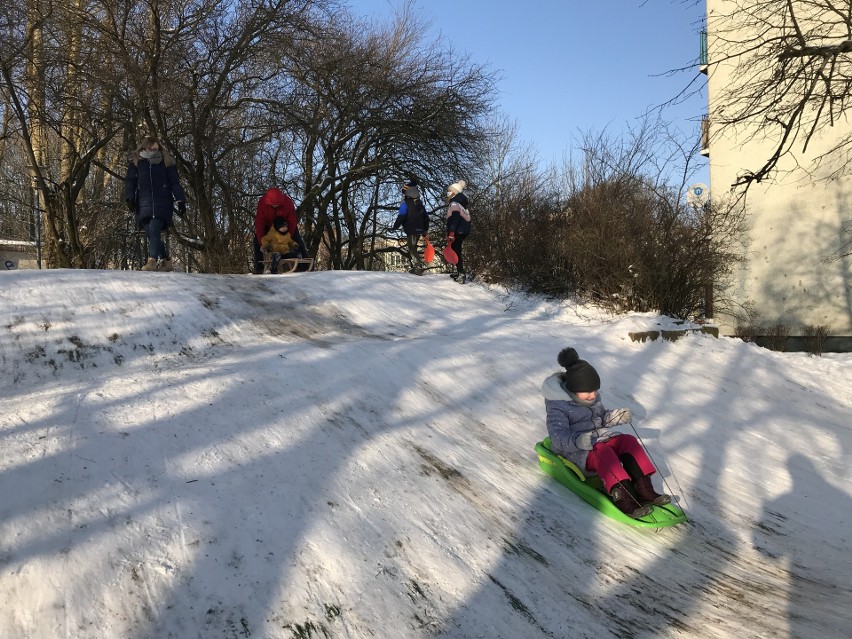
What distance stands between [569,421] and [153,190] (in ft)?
22.8

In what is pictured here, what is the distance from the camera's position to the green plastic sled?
387 centimetres

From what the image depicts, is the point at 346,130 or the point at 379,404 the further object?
the point at 346,130

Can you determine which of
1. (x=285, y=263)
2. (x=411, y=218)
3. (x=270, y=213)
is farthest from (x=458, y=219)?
(x=270, y=213)

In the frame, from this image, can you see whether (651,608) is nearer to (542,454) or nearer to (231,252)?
(542,454)

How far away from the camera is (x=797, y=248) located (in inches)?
645

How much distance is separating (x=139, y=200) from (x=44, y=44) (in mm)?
5732

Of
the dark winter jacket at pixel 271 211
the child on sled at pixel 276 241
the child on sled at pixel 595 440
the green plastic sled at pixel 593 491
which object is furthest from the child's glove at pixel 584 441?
the dark winter jacket at pixel 271 211

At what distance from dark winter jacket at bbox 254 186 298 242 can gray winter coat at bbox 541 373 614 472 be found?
7089 mm

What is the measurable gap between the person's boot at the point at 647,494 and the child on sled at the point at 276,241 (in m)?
7.72

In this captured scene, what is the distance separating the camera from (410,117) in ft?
52.9

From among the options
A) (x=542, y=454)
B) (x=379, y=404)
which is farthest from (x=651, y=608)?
(x=379, y=404)

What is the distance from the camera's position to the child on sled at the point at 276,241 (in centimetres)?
1045

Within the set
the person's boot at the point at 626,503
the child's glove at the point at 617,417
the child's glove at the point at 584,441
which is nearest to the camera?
the person's boot at the point at 626,503

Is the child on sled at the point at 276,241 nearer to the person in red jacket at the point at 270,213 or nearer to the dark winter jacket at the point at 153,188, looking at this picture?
the person in red jacket at the point at 270,213
